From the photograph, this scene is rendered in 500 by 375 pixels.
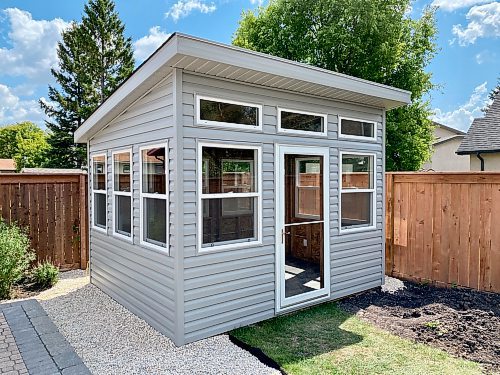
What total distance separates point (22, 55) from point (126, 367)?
101ft

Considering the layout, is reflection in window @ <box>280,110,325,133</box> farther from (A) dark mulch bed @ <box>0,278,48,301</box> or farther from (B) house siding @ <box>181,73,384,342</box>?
(A) dark mulch bed @ <box>0,278,48,301</box>

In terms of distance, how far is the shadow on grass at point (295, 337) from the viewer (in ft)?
11.2

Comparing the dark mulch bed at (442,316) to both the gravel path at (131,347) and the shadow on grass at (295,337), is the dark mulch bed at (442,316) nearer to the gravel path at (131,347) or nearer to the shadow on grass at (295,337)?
the shadow on grass at (295,337)

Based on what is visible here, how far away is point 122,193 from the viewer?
16.0ft

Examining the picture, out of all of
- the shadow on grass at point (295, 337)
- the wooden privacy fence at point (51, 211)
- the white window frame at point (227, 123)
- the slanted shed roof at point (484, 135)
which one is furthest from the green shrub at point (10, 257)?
the slanted shed roof at point (484, 135)

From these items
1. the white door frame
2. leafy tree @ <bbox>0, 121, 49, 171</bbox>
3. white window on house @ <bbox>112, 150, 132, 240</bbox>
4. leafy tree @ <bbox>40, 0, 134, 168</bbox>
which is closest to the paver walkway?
white window on house @ <bbox>112, 150, 132, 240</bbox>

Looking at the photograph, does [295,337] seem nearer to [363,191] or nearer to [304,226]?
[304,226]

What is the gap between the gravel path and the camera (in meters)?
3.16

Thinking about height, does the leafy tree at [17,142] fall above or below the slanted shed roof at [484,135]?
above

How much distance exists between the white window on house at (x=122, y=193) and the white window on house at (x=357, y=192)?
9.53 ft

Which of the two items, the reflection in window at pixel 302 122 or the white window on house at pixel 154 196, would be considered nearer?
the white window on house at pixel 154 196

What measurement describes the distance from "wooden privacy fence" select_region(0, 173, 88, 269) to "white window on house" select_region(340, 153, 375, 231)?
4.74 meters

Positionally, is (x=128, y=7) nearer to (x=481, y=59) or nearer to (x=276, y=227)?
(x=481, y=59)

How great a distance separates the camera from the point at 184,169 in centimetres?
358
